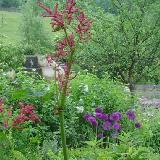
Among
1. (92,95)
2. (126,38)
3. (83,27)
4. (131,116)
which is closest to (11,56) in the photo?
(126,38)

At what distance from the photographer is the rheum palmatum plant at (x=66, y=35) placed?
6.05 feet

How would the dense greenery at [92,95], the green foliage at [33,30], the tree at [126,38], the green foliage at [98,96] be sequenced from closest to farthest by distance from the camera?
the dense greenery at [92,95] → the green foliage at [98,96] → the tree at [126,38] → the green foliage at [33,30]

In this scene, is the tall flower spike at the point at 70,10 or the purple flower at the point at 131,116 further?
the purple flower at the point at 131,116

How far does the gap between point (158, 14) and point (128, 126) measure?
9.57 meters

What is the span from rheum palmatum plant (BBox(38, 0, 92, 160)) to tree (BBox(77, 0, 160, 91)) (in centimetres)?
1463

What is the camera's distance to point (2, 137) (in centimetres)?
209

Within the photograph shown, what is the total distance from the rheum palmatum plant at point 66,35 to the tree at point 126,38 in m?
14.6

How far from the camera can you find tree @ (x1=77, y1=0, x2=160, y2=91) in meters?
16.5

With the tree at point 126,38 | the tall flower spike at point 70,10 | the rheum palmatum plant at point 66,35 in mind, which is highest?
the tall flower spike at point 70,10

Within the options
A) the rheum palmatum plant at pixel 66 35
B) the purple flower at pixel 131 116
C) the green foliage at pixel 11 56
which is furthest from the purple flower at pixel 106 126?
the green foliage at pixel 11 56

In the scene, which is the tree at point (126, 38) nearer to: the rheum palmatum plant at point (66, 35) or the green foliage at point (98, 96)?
the green foliage at point (98, 96)

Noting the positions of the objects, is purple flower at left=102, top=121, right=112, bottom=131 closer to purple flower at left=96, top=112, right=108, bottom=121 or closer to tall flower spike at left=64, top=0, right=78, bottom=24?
purple flower at left=96, top=112, right=108, bottom=121

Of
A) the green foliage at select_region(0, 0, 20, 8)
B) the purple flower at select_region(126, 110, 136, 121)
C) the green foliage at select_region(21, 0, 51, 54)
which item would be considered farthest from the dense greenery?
the green foliage at select_region(0, 0, 20, 8)

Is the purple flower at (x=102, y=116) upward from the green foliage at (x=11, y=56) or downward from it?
upward
